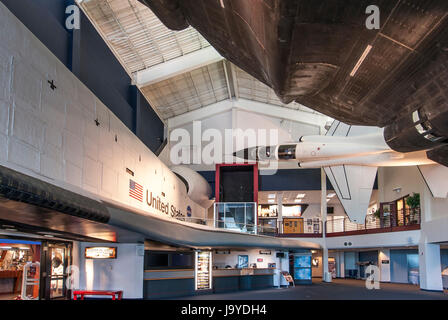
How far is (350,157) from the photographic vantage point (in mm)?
20500

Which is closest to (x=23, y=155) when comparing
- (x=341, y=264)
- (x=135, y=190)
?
(x=135, y=190)

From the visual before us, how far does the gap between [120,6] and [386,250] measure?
22096mm

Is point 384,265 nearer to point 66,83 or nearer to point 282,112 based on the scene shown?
point 282,112

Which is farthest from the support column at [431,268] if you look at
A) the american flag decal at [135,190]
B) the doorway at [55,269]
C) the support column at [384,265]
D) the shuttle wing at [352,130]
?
the doorway at [55,269]

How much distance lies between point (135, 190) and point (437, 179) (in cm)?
1205

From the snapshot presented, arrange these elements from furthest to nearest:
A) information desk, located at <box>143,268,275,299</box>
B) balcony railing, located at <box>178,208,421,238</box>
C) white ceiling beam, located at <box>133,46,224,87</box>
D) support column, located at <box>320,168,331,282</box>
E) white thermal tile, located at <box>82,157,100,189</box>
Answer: support column, located at <box>320,168,331,282</box>
white ceiling beam, located at <box>133,46,224,87</box>
balcony railing, located at <box>178,208,421,238</box>
information desk, located at <box>143,268,275,299</box>
white thermal tile, located at <box>82,157,100,189</box>

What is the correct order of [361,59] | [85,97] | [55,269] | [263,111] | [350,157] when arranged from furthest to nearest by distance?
1. [263,111]
2. [350,157]
3. [55,269]
4. [85,97]
5. [361,59]

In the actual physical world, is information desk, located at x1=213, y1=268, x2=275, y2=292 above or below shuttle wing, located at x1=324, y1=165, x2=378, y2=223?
below

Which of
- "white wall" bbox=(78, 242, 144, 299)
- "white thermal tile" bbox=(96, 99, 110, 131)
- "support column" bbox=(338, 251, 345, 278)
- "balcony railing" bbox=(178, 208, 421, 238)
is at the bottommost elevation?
"support column" bbox=(338, 251, 345, 278)

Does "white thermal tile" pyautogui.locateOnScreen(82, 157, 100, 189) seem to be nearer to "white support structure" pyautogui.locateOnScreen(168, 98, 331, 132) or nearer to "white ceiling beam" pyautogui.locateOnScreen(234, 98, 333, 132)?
"white support structure" pyautogui.locateOnScreen(168, 98, 331, 132)

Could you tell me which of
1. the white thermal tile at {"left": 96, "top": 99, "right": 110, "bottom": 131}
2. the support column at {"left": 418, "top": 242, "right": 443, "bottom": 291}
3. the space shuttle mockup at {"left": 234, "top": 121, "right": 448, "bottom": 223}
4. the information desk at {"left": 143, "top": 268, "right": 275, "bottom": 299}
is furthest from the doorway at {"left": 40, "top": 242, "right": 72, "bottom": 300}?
the support column at {"left": 418, "top": 242, "right": 443, "bottom": 291}

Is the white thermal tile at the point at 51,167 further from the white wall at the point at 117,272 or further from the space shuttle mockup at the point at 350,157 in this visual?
the space shuttle mockup at the point at 350,157

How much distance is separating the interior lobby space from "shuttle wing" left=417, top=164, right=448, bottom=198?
0.06 meters

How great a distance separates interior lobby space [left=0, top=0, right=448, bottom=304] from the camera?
17.1ft
